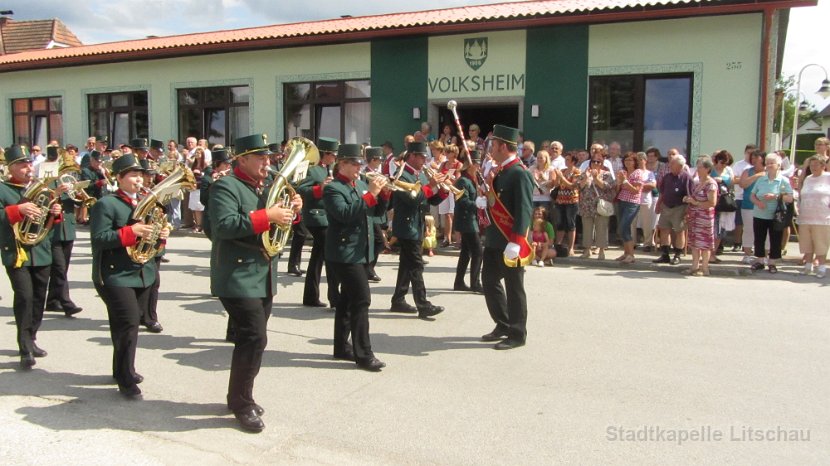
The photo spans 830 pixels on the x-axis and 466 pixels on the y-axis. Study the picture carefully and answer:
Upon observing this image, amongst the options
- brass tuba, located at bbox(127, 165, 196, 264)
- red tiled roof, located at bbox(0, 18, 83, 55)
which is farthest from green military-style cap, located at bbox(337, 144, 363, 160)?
red tiled roof, located at bbox(0, 18, 83, 55)

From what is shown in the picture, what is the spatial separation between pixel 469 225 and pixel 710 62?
6.91 meters

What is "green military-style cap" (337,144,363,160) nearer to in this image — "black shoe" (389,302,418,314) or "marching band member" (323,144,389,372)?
"marching band member" (323,144,389,372)

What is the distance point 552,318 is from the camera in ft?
23.3

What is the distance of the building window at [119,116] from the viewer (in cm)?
1888

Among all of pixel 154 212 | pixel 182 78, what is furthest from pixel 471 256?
pixel 182 78

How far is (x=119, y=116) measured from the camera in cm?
1930

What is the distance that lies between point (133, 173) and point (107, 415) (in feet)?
5.72

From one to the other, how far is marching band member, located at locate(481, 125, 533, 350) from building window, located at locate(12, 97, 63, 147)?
717 inches

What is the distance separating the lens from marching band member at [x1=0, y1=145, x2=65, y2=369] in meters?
5.58

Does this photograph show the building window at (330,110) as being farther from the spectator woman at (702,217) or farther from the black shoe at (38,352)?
the black shoe at (38,352)

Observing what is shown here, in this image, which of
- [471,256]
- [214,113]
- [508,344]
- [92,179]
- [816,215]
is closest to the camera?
[508,344]

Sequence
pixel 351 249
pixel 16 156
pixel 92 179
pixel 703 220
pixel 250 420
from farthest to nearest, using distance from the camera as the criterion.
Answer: pixel 92 179 → pixel 703 220 → pixel 16 156 → pixel 351 249 → pixel 250 420

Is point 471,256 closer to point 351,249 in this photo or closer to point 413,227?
point 413,227

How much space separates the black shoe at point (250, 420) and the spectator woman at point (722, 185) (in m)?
8.63
